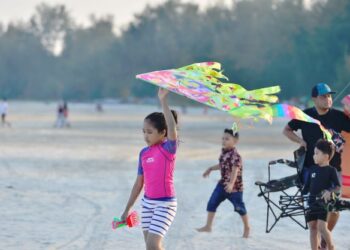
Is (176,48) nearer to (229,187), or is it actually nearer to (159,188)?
(229,187)

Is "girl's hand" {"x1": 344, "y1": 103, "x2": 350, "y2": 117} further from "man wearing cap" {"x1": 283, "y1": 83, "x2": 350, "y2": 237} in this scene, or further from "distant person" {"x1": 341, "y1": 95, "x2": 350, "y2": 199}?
"man wearing cap" {"x1": 283, "y1": 83, "x2": 350, "y2": 237}

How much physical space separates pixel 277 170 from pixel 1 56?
482 feet

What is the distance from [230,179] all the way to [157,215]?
3234 mm

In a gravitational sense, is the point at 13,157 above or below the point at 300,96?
below

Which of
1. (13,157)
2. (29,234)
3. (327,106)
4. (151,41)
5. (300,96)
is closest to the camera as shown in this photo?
(327,106)

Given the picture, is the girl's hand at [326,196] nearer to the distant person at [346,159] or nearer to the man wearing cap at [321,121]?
the man wearing cap at [321,121]

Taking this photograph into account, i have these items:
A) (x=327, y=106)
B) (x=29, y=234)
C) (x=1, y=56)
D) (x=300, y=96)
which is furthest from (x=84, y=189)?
(x=1, y=56)

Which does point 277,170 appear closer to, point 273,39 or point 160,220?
point 160,220

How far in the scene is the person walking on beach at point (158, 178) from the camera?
6.12 metres

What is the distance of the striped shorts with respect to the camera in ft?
20.1

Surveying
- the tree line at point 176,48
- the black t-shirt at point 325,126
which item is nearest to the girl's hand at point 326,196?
the black t-shirt at point 325,126

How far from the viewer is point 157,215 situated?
6.15 metres

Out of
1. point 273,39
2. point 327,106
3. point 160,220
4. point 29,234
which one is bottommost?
point 29,234

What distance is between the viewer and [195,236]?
30.4ft
